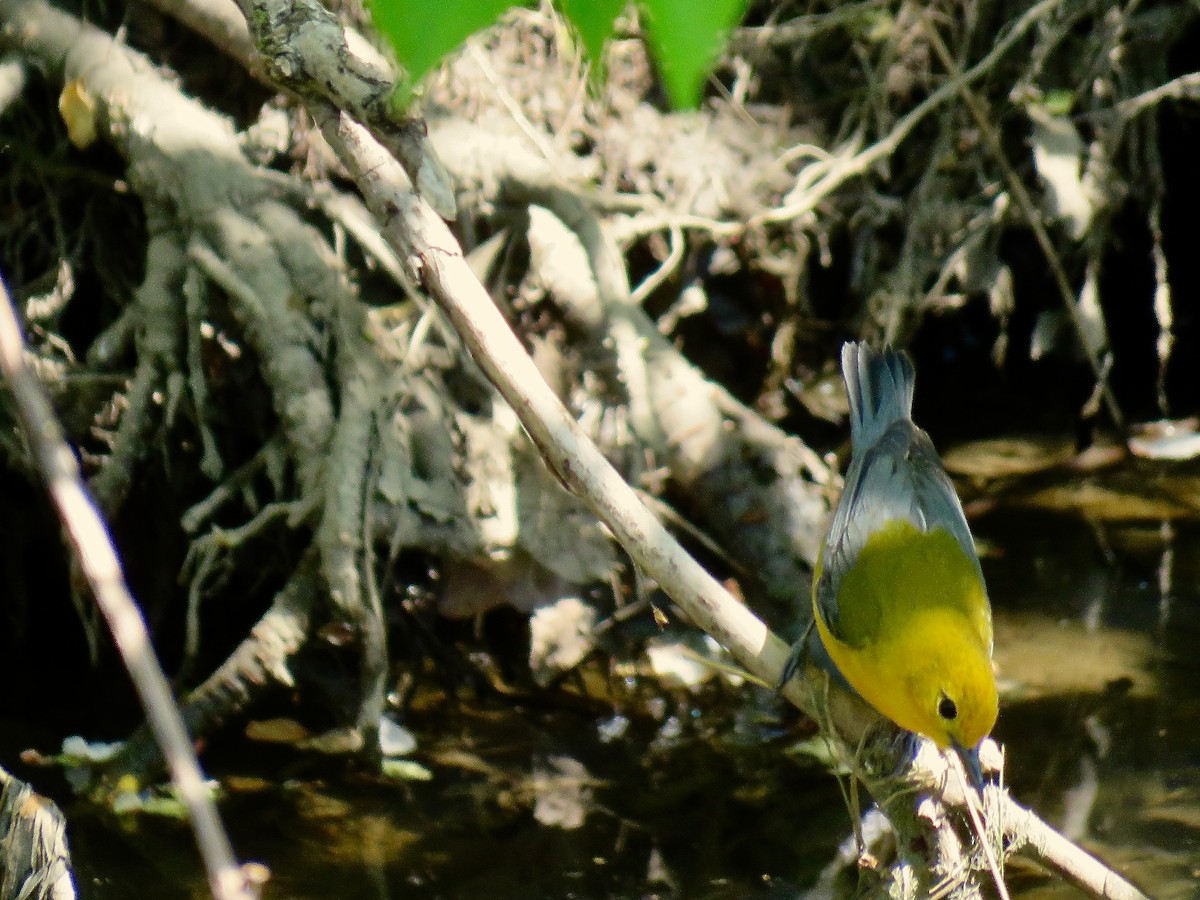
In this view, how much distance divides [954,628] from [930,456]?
0.80 m

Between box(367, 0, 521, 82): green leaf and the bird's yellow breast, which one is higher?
box(367, 0, 521, 82): green leaf

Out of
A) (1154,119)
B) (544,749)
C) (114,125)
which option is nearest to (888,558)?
(544,749)

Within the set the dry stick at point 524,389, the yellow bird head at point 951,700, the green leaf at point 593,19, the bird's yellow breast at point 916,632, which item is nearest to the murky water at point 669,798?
the bird's yellow breast at point 916,632

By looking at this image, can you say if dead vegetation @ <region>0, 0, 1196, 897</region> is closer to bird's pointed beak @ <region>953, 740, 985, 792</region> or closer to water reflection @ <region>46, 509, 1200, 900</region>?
water reflection @ <region>46, 509, 1200, 900</region>

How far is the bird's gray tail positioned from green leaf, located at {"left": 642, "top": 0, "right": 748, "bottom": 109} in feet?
10.1

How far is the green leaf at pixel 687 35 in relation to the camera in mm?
816

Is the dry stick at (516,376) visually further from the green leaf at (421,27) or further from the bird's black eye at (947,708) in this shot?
the green leaf at (421,27)

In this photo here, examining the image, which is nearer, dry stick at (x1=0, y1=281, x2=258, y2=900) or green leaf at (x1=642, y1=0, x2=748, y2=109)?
dry stick at (x1=0, y1=281, x2=258, y2=900)

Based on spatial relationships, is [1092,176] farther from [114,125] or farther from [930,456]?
[114,125]

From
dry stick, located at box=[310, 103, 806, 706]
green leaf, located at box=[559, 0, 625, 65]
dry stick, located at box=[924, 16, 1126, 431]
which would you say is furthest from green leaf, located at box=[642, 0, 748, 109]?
dry stick, located at box=[924, 16, 1126, 431]

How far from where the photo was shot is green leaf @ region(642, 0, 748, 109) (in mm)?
816

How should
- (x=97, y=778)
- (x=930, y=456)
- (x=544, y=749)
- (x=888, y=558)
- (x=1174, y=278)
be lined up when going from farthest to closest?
(x=1174, y=278), (x=544, y=749), (x=97, y=778), (x=930, y=456), (x=888, y=558)

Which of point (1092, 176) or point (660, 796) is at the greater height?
point (1092, 176)

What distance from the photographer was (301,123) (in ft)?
15.1
